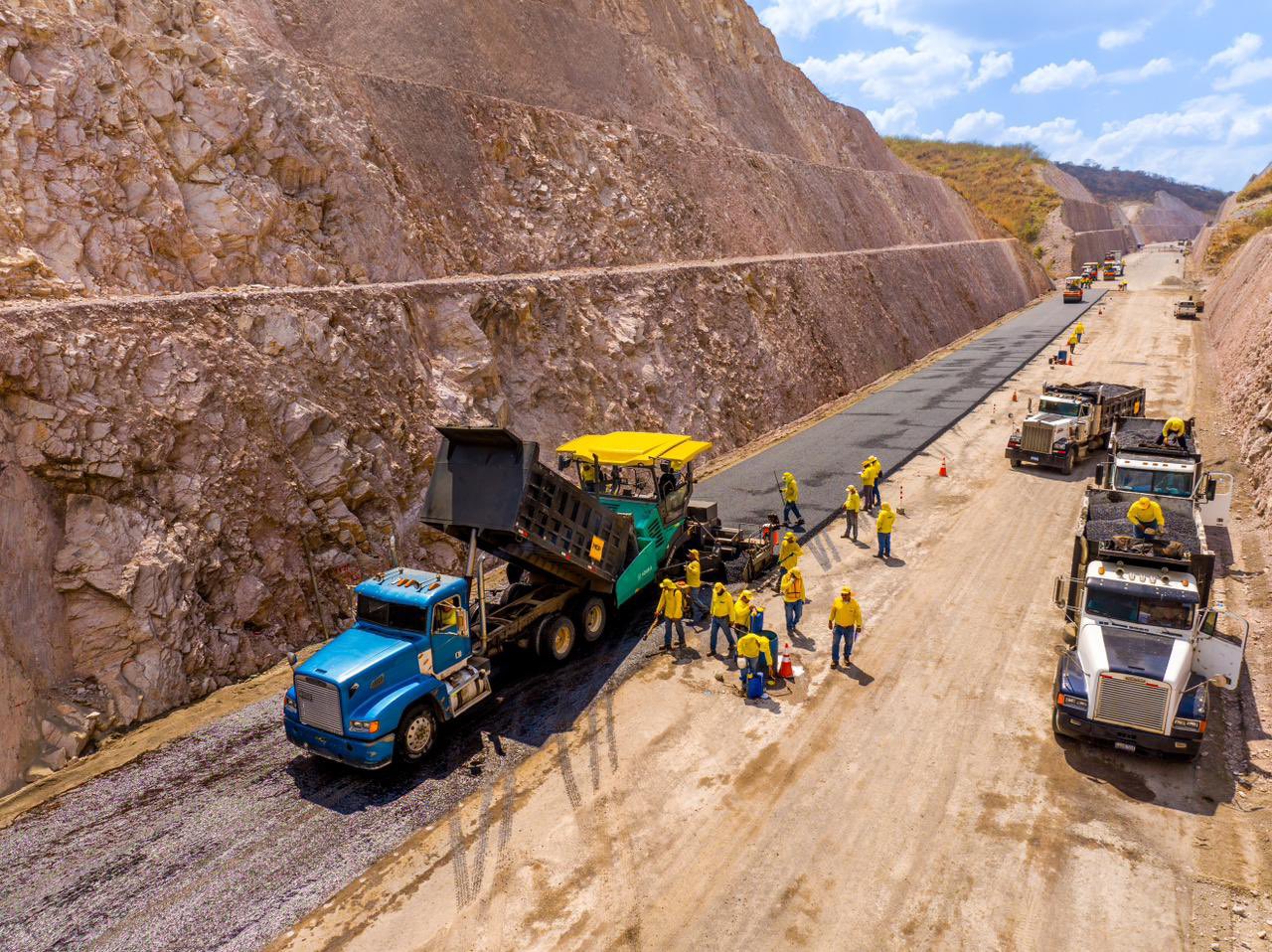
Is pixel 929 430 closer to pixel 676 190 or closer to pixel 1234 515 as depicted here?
pixel 1234 515

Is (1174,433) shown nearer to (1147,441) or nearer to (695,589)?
(1147,441)

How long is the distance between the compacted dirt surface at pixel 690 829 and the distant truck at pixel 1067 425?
35.9ft

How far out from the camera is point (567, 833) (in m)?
8.83

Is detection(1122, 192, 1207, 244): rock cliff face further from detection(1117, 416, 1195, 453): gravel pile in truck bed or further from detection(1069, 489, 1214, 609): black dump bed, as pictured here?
detection(1069, 489, 1214, 609): black dump bed

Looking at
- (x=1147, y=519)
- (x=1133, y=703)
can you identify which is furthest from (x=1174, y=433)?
(x=1133, y=703)

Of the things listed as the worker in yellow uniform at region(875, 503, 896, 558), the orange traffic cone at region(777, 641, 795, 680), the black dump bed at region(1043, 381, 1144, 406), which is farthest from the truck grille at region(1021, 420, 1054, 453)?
the orange traffic cone at region(777, 641, 795, 680)

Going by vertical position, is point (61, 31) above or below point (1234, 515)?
above

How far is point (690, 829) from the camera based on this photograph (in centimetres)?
884

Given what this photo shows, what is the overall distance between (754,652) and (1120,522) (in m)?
6.62

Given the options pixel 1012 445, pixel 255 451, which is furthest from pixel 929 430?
pixel 255 451

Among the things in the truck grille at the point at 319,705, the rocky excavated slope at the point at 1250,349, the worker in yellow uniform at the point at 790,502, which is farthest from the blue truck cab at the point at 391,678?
the rocky excavated slope at the point at 1250,349

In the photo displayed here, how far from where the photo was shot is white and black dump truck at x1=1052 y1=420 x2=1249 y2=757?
941cm

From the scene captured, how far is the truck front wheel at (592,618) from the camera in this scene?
513 inches

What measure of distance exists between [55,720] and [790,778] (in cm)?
1015
